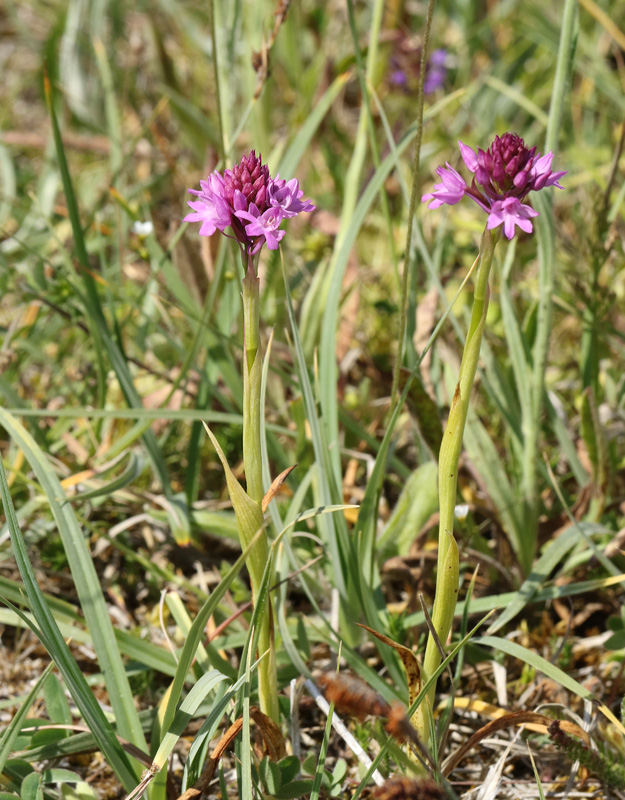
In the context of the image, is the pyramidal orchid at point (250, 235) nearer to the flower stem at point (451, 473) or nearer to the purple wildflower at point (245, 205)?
the purple wildflower at point (245, 205)

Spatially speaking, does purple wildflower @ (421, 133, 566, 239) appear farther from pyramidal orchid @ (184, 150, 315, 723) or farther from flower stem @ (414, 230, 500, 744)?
pyramidal orchid @ (184, 150, 315, 723)

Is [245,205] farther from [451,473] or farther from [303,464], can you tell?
[303,464]

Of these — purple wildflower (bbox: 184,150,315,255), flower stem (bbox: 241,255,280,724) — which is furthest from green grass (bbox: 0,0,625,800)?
purple wildflower (bbox: 184,150,315,255)

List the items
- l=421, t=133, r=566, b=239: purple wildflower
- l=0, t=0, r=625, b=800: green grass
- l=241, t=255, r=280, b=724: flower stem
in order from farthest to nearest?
l=0, t=0, r=625, b=800: green grass, l=241, t=255, r=280, b=724: flower stem, l=421, t=133, r=566, b=239: purple wildflower

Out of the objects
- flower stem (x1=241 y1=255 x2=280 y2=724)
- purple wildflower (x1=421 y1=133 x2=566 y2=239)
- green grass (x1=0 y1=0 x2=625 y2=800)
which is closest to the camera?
purple wildflower (x1=421 y1=133 x2=566 y2=239)

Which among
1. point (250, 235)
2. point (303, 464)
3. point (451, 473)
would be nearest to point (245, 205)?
point (250, 235)

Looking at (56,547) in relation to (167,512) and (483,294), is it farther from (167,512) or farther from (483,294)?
(483,294)
